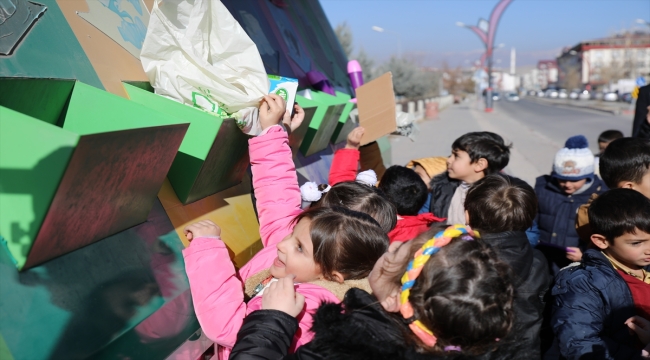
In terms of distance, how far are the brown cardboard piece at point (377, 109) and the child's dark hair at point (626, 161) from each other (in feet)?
4.34

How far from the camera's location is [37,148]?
1370 millimetres

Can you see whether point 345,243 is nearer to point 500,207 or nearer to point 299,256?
point 299,256

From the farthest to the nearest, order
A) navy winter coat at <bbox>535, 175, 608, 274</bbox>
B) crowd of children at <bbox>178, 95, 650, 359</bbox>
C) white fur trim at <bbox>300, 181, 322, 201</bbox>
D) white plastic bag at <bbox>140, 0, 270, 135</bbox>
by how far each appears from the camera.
→ navy winter coat at <bbox>535, 175, 608, 274</bbox> < white fur trim at <bbox>300, 181, 322, 201</bbox> < white plastic bag at <bbox>140, 0, 270, 135</bbox> < crowd of children at <bbox>178, 95, 650, 359</bbox>

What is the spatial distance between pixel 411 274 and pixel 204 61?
1333mm

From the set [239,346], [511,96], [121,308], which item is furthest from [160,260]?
[511,96]

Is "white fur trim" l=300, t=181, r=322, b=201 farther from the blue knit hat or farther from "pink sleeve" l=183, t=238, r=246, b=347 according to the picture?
the blue knit hat

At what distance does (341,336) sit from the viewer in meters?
1.53

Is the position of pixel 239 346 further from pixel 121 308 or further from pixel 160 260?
pixel 160 260

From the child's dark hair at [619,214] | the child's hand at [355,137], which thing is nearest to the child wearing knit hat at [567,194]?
the child's dark hair at [619,214]

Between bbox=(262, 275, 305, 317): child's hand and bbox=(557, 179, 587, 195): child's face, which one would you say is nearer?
bbox=(262, 275, 305, 317): child's hand

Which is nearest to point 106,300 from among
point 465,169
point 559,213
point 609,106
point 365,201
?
point 365,201

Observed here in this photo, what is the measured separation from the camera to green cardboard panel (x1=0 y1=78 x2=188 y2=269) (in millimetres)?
1378

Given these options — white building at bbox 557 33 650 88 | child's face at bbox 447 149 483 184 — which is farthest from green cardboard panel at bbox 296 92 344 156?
white building at bbox 557 33 650 88

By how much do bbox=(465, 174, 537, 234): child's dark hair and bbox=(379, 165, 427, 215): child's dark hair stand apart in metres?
0.68
